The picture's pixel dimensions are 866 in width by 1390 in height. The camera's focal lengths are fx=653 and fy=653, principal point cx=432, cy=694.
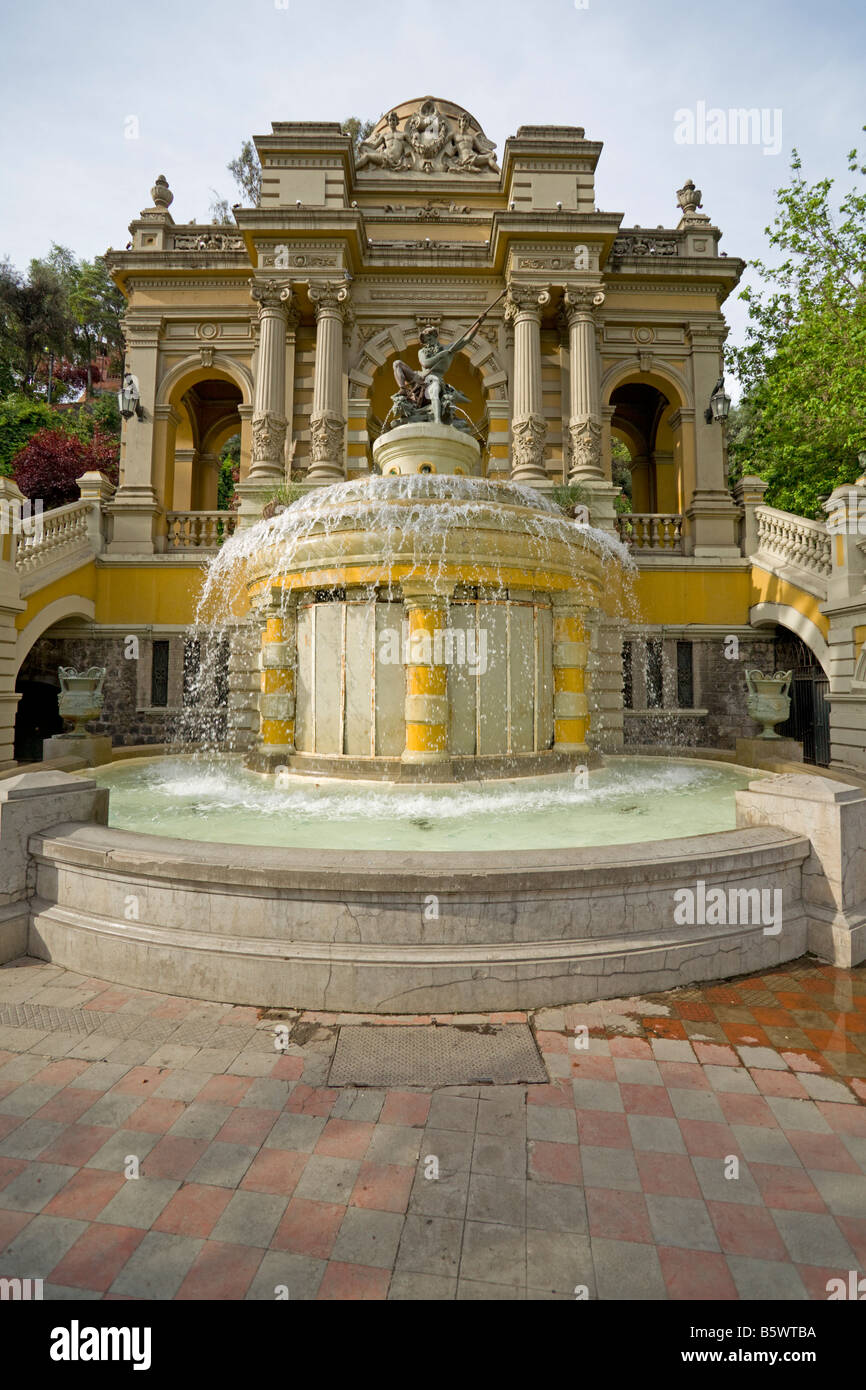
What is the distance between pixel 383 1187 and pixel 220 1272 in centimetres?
65

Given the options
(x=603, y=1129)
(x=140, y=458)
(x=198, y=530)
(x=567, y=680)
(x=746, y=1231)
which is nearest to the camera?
(x=746, y=1231)

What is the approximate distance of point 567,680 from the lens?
904 cm

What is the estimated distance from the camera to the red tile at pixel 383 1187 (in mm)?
2512

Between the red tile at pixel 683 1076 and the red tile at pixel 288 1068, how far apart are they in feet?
6.12

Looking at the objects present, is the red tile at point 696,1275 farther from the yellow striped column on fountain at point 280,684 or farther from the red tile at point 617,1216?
the yellow striped column on fountain at point 280,684

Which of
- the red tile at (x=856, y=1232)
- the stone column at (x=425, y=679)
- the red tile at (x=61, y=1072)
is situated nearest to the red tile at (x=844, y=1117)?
the red tile at (x=856, y=1232)

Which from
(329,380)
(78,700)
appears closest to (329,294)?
(329,380)

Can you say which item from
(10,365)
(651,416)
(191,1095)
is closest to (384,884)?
(191,1095)

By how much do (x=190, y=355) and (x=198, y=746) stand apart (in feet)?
46.9

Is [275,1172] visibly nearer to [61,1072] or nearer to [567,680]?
[61,1072]

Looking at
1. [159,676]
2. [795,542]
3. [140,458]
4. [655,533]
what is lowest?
[159,676]

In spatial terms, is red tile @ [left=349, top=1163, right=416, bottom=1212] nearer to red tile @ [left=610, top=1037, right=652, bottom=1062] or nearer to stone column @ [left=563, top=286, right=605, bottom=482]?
red tile @ [left=610, top=1037, right=652, bottom=1062]

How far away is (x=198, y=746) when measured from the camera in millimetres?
12273

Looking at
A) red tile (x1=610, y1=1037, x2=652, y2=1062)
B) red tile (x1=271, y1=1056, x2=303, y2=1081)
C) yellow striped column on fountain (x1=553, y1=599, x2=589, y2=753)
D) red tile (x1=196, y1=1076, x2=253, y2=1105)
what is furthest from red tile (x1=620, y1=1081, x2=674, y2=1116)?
yellow striped column on fountain (x1=553, y1=599, x2=589, y2=753)
